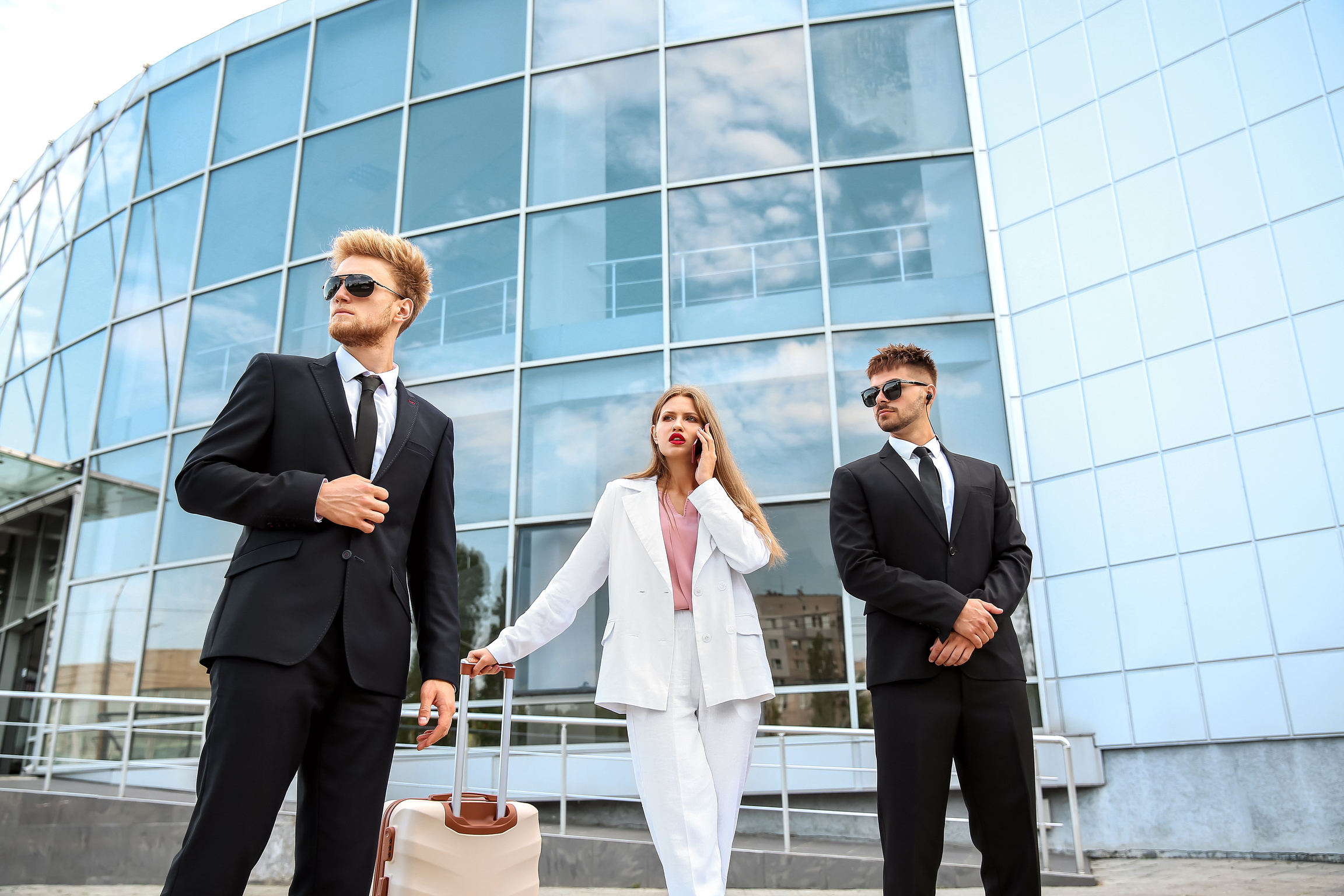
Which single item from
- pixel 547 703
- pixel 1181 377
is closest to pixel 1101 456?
pixel 1181 377

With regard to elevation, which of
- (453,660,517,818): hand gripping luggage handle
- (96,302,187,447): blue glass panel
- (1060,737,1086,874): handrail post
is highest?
(96,302,187,447): blue glass panel

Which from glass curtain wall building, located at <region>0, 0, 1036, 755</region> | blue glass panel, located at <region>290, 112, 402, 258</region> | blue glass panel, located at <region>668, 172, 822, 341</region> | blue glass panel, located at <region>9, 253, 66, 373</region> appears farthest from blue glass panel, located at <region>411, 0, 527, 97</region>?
blue glass panel, located at <region>9, 253, 66, 373</region>

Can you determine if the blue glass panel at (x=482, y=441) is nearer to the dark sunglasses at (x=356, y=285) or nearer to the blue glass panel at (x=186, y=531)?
the blue glass panel at (x=186, y=531)

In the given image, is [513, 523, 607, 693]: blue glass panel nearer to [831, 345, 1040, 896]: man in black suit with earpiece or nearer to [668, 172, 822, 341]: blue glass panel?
[668, 172, 822, 341]: blue glass panel

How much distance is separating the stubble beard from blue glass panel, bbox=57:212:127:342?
12.4m

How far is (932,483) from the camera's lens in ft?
11.3

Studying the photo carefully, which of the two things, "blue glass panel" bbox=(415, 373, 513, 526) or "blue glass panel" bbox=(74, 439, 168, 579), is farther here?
"blue glass panel" bbox=(74, 439, 168, 579)

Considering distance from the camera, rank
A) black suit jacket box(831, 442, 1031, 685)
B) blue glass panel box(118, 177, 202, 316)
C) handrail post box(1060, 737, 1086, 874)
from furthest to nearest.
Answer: blue glass panel box(118, 177, 202, 316) < handrail post box(1060, 737, 1086, 874) < black suit jacket box(831, 442, 1031, 685)

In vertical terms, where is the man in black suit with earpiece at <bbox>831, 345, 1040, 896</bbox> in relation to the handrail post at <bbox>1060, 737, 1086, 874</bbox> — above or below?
above

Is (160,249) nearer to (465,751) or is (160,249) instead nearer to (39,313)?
(39,313)

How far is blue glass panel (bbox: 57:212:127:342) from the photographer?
42.8 ft

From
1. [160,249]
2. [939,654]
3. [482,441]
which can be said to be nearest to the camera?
[939,654]

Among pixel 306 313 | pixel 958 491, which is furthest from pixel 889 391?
pixel 306 313

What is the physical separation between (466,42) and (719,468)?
9.60m
